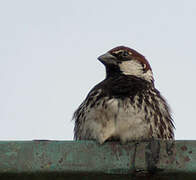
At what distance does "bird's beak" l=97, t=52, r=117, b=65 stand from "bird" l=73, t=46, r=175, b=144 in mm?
182

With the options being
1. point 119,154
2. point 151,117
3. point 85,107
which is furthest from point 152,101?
point 119,154

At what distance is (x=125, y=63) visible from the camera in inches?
161

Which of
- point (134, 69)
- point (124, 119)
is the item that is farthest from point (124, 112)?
point (134, 69)

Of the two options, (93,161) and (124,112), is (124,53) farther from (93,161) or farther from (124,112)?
(93,161)

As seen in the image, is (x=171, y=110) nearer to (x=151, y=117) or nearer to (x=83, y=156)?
(x=151, y=117)

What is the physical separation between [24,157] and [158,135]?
131cm

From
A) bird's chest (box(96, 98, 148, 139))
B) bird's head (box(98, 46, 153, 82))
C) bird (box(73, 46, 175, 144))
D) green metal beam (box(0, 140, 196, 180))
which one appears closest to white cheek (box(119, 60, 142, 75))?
bird's head (box(98, 46, 153, 82))

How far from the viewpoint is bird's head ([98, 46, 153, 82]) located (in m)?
4.04

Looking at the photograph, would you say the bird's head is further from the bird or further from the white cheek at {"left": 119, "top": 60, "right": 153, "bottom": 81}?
the bird

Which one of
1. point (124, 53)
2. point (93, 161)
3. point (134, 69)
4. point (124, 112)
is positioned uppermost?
point (124, 53)

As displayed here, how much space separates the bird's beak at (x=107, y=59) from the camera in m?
4.05

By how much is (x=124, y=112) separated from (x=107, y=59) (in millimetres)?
989

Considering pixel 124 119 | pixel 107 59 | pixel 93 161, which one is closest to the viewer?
→ pixel 93 161

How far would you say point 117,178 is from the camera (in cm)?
221
